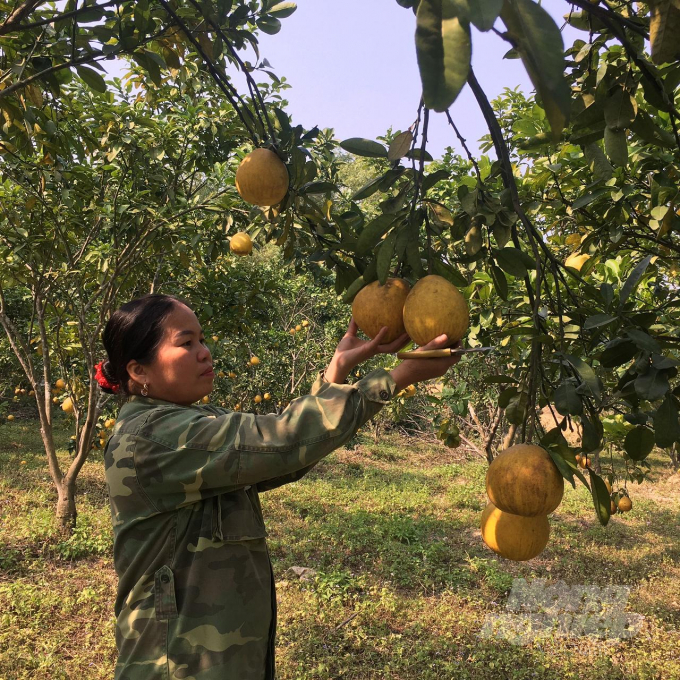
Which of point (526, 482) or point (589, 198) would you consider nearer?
point (526, 482)

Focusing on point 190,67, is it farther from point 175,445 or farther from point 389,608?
point 389,608

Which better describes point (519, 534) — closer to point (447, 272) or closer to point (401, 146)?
point (447, 272)

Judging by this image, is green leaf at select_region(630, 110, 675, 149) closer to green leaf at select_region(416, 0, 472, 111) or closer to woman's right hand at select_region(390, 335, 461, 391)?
woman's right hand at select_region(390, 335, 461, 391)

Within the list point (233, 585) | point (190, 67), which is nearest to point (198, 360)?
point (233, 585)

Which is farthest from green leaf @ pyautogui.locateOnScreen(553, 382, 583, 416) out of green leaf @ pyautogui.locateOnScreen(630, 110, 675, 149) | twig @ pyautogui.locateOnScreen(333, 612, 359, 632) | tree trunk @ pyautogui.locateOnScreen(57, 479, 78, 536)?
tree trunk @ pyautogui.locateOnScreen(57, 479, 78, 536)

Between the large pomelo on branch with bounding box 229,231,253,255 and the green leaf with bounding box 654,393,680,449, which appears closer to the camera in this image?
the green leaf with bounding box 654,393,680,449

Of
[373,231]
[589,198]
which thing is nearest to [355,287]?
[373,231]

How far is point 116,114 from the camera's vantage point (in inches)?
123

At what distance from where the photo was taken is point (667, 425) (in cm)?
93

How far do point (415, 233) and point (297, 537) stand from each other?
3.84m

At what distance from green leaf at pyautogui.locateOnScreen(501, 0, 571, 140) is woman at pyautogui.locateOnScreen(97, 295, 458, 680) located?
0.46 m

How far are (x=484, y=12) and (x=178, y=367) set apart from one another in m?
0.87

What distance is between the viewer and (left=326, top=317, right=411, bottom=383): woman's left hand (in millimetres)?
919

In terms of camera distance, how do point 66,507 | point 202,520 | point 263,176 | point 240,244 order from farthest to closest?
point 66,507
point 240,244
point 263,176
point 202,520
